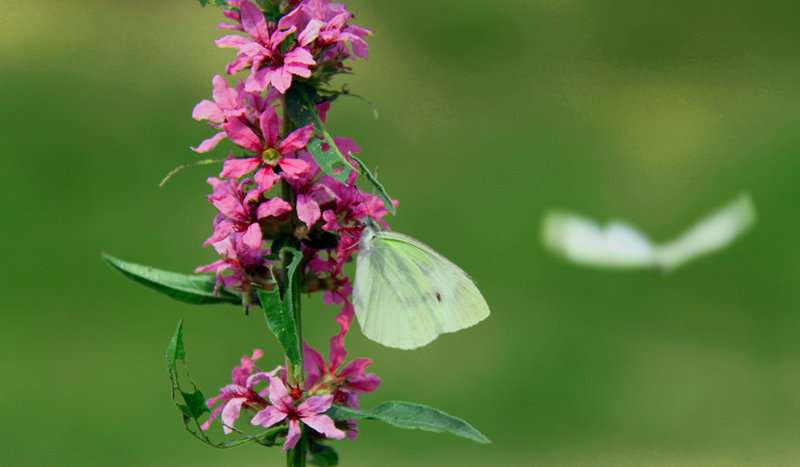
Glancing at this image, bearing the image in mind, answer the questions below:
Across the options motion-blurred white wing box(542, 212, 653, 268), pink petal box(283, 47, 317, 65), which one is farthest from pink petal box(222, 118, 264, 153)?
motion-blurred white wing box(542, 212, 653, 268)

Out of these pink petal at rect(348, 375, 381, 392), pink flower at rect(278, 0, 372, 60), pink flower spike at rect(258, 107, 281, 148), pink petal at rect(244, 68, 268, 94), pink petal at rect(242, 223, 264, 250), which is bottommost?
pink petal at rect(348, 375, 381, 392)

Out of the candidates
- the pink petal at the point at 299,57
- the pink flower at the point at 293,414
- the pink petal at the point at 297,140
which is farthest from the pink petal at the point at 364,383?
the pink petal at the point at 299,57

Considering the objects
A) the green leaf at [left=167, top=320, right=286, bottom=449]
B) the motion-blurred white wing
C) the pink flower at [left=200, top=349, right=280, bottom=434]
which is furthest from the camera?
the motion-blurred white wing

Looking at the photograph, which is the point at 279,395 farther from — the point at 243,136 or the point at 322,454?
the point at 243,136

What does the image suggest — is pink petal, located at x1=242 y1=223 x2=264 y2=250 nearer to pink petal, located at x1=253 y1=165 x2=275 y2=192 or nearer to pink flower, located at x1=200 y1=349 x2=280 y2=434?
pink petal, located at x1=253 y1=165 x2=275 y2=192

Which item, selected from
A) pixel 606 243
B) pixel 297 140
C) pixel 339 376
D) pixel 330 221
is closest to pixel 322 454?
pixel 339 376

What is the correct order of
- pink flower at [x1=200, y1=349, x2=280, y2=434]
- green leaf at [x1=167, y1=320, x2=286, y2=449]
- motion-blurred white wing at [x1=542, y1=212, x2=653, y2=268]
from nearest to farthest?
green leaf at [x1=167, y1=320, x2=286, y2=449] → pink flower at [x1=200, y1=349, x2=280, y2=434] → motion-blurred white wing at [x1=542, y1=212, x2=653, y2=268]
